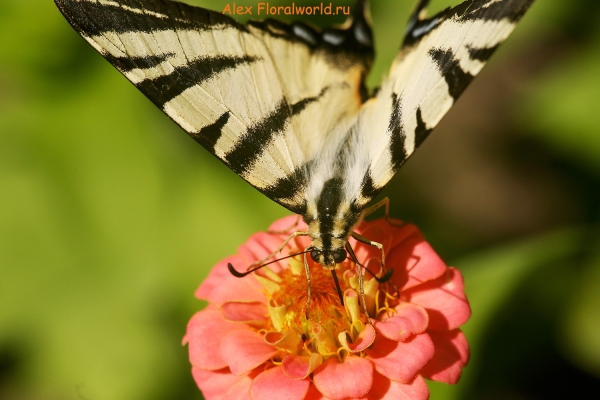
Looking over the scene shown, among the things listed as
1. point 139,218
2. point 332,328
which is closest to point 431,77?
point 332,328

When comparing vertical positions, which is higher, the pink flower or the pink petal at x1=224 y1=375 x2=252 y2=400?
the pink flower

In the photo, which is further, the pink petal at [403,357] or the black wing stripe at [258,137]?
the black wing stripe at [258,137]

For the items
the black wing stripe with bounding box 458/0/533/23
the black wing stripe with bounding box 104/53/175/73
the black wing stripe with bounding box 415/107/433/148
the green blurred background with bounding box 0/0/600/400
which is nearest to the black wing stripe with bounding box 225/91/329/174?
the black wing stripe with bounding box 104/53/175/73

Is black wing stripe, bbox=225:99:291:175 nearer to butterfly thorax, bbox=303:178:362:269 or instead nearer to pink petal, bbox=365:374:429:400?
butterfly thorax, bbox=303:178:362:269

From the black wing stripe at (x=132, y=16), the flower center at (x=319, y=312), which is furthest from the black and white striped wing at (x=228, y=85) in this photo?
the flower center at (x=319, y=312)

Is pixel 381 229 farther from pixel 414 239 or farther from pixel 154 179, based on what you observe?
pixel 154 179

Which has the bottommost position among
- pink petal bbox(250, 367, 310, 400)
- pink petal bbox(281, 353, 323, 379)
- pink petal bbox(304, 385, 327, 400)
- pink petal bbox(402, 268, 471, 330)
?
pink petal bbox(304, 385, 327, 400)

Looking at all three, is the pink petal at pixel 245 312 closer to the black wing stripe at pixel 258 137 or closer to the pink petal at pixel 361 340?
the pink petal at pixel 361 340
